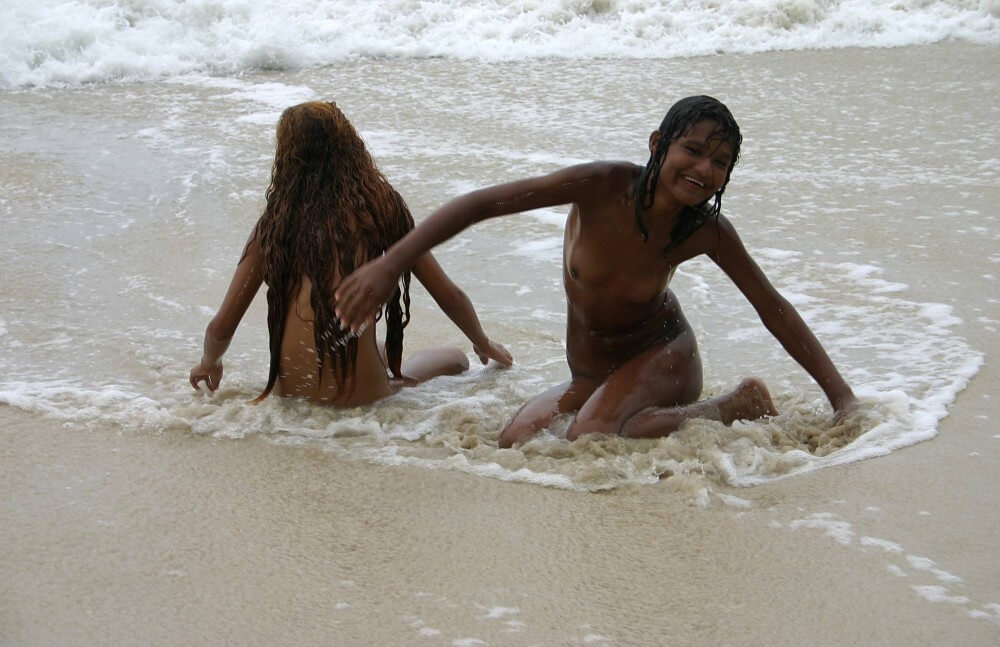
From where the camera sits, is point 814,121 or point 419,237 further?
point 814,121

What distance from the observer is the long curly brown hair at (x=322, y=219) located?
141 inches

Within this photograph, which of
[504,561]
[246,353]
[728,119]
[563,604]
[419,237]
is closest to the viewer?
[563,604]

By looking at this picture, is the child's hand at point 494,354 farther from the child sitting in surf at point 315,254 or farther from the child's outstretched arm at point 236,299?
the child's outstretched arm at point 236,299

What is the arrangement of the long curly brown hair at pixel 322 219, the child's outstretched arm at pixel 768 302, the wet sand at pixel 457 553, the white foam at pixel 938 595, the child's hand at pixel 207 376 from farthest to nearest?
the child's hand at pixel 207 376 → the long curly brown hair at pixel 322 219 → the child's outstretched arm at pixel 768 302 → the white foam at pixel 938 595 → the wet sand at pixel 457 553

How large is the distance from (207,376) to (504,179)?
129 inches

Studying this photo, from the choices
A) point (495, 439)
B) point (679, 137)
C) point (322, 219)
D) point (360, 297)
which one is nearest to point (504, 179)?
point (322, 219)

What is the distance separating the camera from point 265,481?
318cm

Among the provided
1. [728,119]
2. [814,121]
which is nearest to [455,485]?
[728,119]

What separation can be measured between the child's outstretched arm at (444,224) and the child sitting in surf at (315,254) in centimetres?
46

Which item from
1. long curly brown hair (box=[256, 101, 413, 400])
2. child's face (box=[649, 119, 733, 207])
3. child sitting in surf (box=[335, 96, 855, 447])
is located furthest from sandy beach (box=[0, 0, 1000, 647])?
child's face (box=[649, 119, 733, 207])

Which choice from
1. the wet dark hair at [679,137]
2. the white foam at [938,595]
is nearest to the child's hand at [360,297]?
the wet dark hair at [679,137]

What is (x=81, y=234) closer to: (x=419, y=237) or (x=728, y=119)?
(x=419, y=237)

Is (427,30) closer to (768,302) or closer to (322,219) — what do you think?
(322,219)

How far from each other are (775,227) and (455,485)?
3179mm
